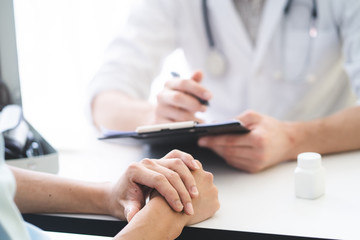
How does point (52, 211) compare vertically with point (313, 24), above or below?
below

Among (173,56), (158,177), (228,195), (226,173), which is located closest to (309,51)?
(173,56)

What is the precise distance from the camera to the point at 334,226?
0.63 meters

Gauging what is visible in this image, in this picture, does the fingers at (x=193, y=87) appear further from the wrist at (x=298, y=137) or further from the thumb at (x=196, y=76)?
the wrist at (x=298, y=137)

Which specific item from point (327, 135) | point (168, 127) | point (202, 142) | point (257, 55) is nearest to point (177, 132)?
point (168, 127)

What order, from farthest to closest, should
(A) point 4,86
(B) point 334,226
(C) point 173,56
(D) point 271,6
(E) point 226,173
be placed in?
(C) point 173,56 → (D) point 271,6 → (A) point 4,86 → (E) point 226,173 → (B) point 334,226

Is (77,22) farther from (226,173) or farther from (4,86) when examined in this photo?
(226,173)

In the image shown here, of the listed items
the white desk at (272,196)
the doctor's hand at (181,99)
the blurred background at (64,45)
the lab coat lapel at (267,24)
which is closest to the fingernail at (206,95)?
the doctor's hand at (181,99)

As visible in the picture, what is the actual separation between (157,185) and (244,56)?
75cm

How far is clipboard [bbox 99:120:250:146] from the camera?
80 cm

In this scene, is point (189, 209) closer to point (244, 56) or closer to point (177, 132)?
point (177, 132)

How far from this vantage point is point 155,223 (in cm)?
62

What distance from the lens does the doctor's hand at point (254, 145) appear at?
88 cm

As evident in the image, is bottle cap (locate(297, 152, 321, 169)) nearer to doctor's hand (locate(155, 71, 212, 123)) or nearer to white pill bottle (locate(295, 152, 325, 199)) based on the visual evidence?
white pill bottle (locate(295, 152, 325, 199))

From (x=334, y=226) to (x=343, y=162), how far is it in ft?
1.00
